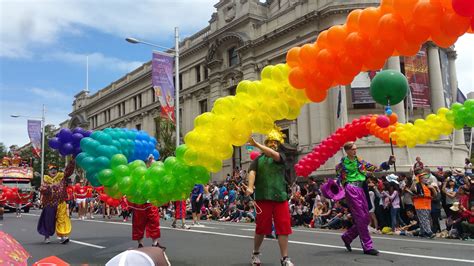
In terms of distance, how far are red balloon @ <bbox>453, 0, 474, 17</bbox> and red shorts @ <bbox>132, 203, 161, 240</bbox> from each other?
5654mm

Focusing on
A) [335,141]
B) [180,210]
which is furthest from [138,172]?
[335,141]

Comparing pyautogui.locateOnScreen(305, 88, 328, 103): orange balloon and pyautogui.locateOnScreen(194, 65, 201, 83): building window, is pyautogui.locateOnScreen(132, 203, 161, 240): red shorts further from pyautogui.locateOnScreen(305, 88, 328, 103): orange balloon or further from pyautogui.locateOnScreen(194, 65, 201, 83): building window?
pyautogui.locateOnScreen(194, 65, 201, 83): building window

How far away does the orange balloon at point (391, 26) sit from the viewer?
5375 mm

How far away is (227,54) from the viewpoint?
115ft

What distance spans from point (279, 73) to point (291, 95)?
0.36m

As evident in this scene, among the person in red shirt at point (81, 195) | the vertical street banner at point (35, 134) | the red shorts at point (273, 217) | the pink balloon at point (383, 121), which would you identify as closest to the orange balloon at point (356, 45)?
the red shorts at point (273, 217)

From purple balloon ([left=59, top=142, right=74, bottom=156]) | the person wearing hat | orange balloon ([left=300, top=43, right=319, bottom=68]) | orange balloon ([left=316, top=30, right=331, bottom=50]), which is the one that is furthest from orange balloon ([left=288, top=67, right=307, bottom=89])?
the person wearing hat

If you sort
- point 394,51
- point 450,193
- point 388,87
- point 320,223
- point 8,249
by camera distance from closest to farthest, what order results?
point 8,249 → point 394,51 → point 388,87 → point 450,193 → point 320,223

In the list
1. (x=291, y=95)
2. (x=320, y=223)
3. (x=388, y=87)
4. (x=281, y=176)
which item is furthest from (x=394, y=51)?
(x=320, y=223)

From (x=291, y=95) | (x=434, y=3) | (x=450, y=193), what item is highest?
(x=434, y=3)

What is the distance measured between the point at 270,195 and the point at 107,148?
113 inches

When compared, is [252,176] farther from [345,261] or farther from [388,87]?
[388,87]

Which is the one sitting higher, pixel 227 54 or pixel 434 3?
pixel 227 54

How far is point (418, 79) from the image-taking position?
27.2m
